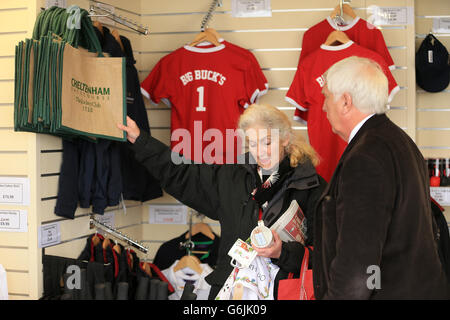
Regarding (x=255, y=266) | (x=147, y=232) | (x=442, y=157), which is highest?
(x=442, y=157)

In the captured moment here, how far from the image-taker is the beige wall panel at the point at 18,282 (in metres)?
2.72

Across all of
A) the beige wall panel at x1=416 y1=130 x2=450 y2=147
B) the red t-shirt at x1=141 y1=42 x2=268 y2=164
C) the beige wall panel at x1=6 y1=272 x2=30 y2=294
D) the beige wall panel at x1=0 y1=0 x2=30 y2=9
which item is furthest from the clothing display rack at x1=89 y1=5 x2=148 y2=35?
the beige wall panel at x1=416 y1=130 x2=450 y2=147

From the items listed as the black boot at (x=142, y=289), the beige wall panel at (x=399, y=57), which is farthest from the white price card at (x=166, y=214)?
the beige wall panel at (x=399, y=57)

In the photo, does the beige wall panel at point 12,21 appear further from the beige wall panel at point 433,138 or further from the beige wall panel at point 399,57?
the beige wall panel at point 433,138

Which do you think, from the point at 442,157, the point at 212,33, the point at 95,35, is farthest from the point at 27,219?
the point at 442,157

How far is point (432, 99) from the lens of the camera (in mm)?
3881

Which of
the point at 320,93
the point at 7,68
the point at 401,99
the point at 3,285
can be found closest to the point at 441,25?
the point at 401,99

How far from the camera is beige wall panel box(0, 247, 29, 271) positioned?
2725 millimetres

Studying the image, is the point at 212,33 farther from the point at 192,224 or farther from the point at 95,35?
the point at 192,224

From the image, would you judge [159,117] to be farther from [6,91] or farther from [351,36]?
[351,36]

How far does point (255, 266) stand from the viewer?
7.69 ft

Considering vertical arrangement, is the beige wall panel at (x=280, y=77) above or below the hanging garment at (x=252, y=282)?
above

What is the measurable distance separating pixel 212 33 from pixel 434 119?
5.92 ft

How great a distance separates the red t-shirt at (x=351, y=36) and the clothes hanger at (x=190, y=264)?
1.24 meters
